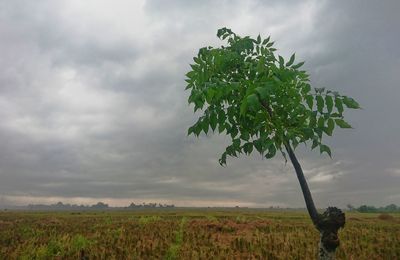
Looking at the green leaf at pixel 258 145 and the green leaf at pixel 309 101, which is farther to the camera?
the green leaf at pixel 258 145

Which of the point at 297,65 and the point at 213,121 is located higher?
the point at 297,65

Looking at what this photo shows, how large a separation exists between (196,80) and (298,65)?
1351 millimetres

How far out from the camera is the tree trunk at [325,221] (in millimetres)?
5707

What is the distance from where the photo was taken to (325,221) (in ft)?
19.4

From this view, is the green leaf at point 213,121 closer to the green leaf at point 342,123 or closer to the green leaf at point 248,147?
the green leaf at point 248,147

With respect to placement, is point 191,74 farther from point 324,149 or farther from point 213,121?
point 324,149

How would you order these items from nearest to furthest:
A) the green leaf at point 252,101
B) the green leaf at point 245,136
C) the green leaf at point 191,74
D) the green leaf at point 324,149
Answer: the green leaf at point 252,101
the green leaf at point 324,149
the green leaf at point 245,136
the green leaf at point 191,74

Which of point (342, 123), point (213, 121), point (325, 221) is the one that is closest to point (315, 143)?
point (342, 123)

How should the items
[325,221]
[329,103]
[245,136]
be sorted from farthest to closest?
[325,221] < [245,136] < [329,103]

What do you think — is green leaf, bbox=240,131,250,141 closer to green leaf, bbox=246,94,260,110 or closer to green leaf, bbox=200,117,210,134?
green leaf, bbox=200,117,210,134

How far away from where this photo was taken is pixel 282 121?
5.05m

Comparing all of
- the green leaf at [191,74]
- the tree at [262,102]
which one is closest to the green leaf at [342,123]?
the tree at [262,102]

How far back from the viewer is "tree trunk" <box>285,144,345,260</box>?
5.71 meters

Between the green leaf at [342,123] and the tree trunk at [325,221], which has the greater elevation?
the green leaf at [342,123]
